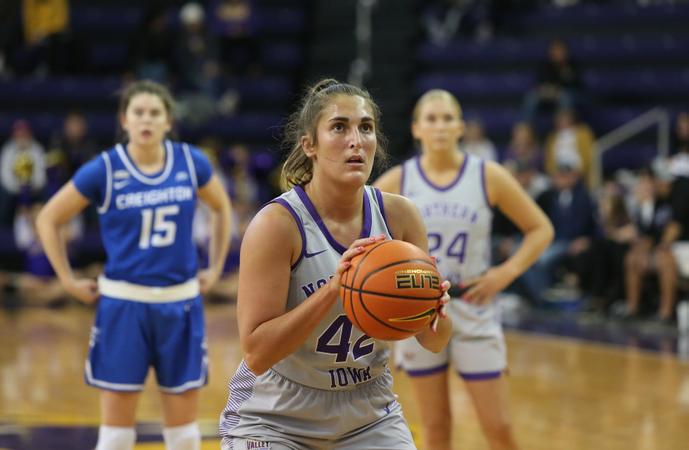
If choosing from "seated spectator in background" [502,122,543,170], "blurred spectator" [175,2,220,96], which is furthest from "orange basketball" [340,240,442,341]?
"blurred spectator" [175,2,220,96]

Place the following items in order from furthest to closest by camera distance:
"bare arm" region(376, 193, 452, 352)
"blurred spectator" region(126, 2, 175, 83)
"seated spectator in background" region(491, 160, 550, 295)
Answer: "blurred spectator" region(126, 2, 175, 83) → "seated spectator in background" region(491, 160, 550, 295) → "bare arm" region(376, 193, 452, 352)

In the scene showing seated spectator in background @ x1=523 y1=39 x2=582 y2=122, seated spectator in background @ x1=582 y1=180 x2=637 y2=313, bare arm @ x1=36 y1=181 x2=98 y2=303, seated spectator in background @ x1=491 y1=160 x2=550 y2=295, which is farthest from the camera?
seated spectator in background @ x1=523 y1=39 x2=582 y2=122

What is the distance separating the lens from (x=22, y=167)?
1350cm

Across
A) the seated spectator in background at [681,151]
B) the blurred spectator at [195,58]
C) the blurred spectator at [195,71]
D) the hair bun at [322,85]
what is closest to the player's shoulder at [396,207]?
the hair bun at [322,85]

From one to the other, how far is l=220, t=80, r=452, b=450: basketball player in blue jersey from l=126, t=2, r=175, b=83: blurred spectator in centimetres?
1215

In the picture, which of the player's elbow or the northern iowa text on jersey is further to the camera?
the northern iowa text on jersey

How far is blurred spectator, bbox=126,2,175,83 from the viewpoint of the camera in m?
15.3

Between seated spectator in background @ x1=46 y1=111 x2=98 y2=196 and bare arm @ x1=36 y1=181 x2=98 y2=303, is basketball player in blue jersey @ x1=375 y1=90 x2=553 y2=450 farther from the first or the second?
seated spectator in background @ x1=46 y1=111 x2=98 y2=196

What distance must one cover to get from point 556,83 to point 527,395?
7.19 metres

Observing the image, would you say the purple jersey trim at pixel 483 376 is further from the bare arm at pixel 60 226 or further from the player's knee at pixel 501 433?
the bare arm at pixel 60 226

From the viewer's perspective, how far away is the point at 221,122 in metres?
15.6

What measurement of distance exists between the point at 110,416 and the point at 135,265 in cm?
67

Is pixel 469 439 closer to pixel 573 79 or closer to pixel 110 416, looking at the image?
pixel 110 416

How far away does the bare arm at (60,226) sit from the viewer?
516 cm
